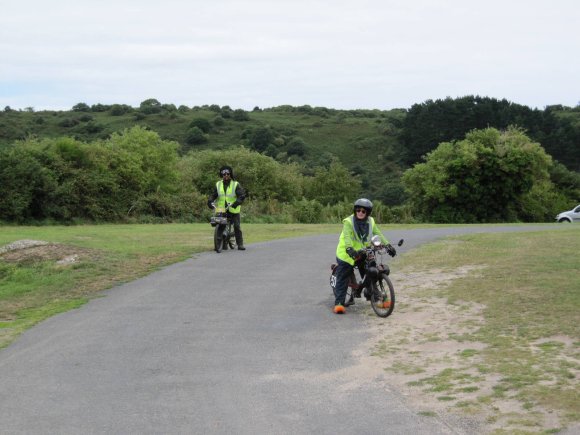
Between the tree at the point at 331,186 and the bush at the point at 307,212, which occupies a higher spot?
the tree at the point at 331,186

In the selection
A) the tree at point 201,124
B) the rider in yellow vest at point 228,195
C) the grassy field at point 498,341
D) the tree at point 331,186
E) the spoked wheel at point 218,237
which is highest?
the tree at point 201,124

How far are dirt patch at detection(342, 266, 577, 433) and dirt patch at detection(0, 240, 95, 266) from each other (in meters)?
7.63

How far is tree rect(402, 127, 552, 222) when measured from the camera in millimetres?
54781

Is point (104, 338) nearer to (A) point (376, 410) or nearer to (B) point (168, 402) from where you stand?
(B) point (168, 402)

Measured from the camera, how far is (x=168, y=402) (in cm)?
688

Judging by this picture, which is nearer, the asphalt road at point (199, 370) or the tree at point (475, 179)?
the asphalt road at point (199, 370)

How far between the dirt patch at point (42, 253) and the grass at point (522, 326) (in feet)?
23.8

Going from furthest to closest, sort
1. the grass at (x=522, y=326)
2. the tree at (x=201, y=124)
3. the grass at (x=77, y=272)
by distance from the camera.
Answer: the tree at (x=201, y=124) → the grass at (x=77, y=272) → the grass at (x=522, y=326)

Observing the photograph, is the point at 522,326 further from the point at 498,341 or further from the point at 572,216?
the point at 572,216

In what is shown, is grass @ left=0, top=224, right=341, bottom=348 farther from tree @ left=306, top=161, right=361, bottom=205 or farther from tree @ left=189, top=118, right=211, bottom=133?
tree @ left=189, top=118, right=211, bottom=133

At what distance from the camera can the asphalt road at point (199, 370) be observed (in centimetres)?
630

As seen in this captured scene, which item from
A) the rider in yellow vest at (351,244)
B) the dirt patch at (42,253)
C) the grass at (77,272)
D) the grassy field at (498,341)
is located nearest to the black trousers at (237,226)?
the grass at (77,272)

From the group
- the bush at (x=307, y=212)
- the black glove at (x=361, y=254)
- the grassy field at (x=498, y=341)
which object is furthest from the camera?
the bush at (x=307, y=212)

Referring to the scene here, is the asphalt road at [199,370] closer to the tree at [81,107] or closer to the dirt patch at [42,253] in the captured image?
the dirt patch at [42,253]
